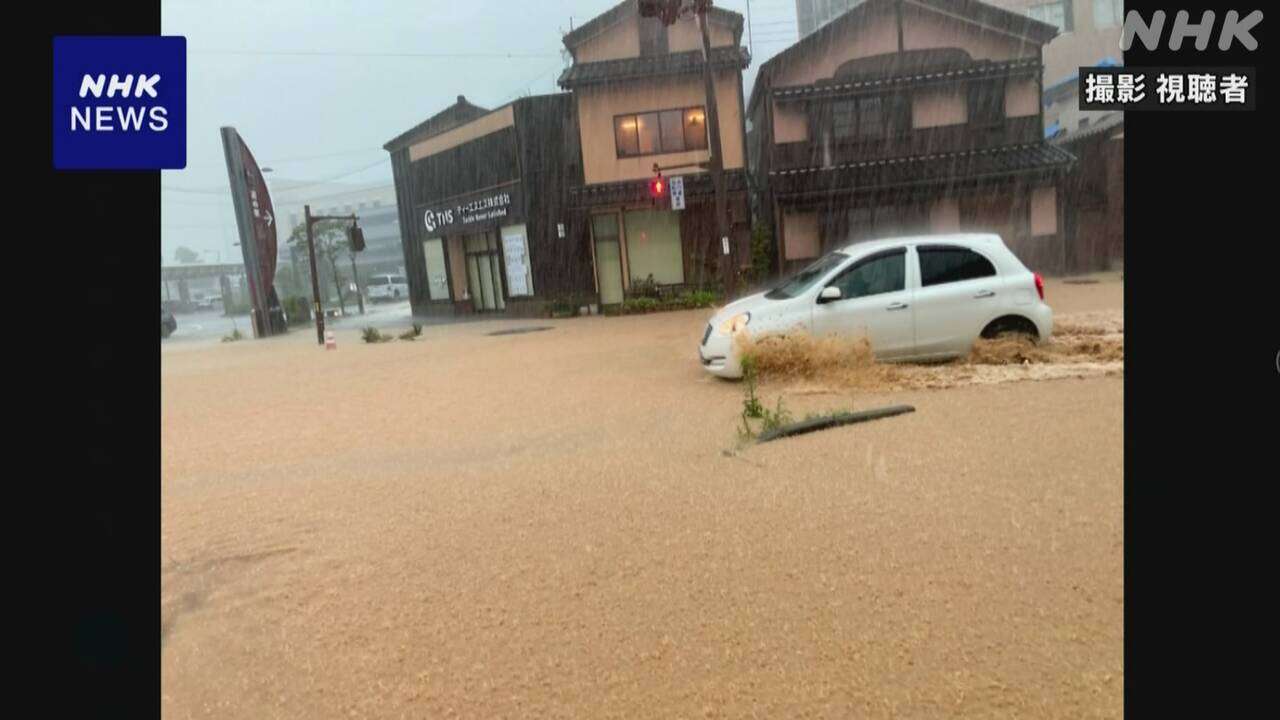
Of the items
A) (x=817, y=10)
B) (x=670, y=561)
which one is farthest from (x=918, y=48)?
(x=670, y=561)

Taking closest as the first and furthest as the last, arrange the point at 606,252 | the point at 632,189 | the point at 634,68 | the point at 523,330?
the point at 523,330, the point at 634,68, the point at 632,189, the point at 606,252

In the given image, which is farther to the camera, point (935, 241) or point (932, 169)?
point (932, 169)

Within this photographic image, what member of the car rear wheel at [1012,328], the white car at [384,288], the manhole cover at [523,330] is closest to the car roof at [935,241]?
the car rear wheel at [1012,328]

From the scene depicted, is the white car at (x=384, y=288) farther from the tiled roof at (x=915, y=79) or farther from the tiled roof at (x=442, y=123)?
the tiled roof at (x=915, y=79)

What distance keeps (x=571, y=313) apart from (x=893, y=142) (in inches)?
287

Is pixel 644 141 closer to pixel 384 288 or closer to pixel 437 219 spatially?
pixel 437 219

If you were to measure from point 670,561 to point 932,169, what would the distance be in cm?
1257

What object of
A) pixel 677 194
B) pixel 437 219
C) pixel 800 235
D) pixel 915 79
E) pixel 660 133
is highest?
pixel 915 79

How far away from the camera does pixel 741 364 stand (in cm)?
549

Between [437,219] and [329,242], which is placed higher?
[437,219]

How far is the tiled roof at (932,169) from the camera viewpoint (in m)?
12.6

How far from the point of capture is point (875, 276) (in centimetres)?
548

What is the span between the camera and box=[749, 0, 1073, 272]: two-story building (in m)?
12.9

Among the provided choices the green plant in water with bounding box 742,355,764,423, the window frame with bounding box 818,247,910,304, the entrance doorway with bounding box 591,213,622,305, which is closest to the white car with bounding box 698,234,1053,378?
the window frame with bounding box 818,247,910,304
